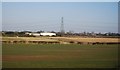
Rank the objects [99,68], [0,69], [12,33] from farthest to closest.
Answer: [12,33] → [99,68] → [0,69]

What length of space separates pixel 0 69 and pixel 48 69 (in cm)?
247

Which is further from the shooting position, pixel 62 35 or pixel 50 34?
pixel 50 34

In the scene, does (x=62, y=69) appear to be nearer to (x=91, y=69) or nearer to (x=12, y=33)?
(x=91, y=69)

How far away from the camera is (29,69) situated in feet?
50.3

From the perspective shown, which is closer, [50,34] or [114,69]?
[114,69]

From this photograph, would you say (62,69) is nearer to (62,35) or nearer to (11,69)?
(11,69)

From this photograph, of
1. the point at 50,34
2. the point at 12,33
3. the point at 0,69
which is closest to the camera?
the point at 0,69

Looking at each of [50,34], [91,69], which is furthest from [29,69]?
[50,34]

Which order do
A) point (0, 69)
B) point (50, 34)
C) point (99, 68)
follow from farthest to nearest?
point (50, 34)
point (99, 68)
point (0, 69)

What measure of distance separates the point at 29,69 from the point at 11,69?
93 centimetres

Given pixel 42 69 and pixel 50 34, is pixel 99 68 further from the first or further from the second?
pixel 50 34

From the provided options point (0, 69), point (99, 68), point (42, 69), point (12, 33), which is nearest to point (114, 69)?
point (99, 68)

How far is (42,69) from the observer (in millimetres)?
15195

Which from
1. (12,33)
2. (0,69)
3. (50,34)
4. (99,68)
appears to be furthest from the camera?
(50,34)
